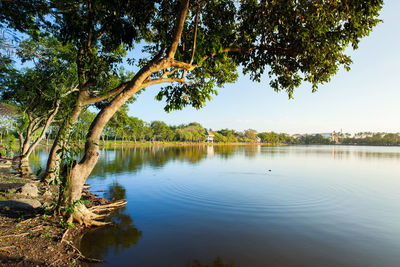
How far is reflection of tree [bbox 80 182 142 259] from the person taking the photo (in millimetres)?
5155

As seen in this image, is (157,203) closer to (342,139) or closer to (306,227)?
(306,227)

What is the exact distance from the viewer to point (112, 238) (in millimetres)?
5898

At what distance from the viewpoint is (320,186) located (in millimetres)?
13844

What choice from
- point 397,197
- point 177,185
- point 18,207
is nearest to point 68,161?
point 18,207

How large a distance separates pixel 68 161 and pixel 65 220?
1.74 meters

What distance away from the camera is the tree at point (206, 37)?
536cm

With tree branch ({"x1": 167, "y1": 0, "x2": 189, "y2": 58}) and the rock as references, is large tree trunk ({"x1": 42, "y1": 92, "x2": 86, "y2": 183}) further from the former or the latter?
tree branch ({"x1": 167, "y1": 0, "x2": 189, "y2": 58})

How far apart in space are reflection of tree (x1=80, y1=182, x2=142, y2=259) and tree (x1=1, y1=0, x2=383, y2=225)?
0.56 meters

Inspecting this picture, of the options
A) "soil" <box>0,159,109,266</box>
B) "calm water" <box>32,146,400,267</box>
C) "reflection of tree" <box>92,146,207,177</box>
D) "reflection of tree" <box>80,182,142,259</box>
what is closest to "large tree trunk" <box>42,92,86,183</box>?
"soil" <box>0,159,109,266</box>

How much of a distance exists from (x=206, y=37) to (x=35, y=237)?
7.12 m

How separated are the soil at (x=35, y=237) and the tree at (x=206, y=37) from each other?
611 mm

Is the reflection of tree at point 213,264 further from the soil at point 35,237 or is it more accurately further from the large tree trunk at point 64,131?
the large tree trunk at point 64,131

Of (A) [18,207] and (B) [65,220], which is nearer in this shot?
(B) [65,220]

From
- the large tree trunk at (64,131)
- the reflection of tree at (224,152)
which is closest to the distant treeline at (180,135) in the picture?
the large tree trunk at (64,131)
